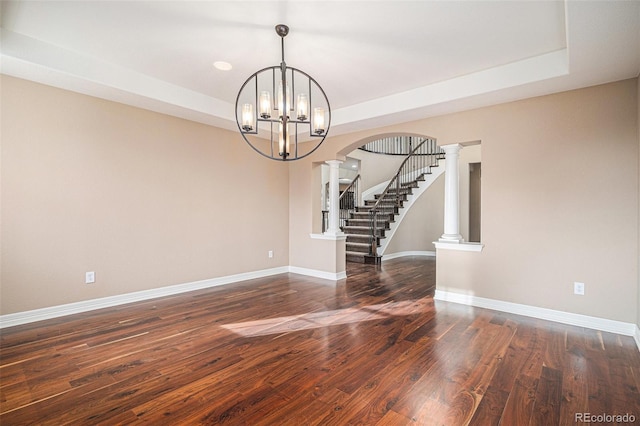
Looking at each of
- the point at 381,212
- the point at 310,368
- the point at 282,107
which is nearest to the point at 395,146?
the point at 381,212

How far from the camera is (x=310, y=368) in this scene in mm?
2336

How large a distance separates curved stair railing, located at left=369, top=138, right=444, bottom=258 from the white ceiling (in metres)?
3.79

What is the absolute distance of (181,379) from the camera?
2.18m

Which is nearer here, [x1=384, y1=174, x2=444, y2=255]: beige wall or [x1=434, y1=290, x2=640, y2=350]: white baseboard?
[x1=434, y1=290, x2=640, y2=350]: white baseboard

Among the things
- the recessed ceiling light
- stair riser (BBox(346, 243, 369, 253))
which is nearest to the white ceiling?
the recessed ceiling light

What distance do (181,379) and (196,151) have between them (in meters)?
3.41

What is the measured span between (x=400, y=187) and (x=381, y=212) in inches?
49.8

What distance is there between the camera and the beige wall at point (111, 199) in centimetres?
320

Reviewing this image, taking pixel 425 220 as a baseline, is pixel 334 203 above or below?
above

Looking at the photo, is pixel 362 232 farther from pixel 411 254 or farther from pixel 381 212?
pixel 411 254

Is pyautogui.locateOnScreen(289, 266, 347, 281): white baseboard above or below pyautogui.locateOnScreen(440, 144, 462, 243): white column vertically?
below

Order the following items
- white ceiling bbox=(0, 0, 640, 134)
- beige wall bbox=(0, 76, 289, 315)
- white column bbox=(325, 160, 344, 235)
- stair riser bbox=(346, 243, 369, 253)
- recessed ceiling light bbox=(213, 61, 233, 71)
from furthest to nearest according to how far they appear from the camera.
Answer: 1. stair riser bbox=(346, 243, 369, 253)
2. white column bbox=(325, 160, 344, 235)
3. recessed ceiling light bbox=(213, 61, 233, 71)
4. beige wall bbox=(0, 76, 289, 315)
5. white ceiling bbox=(0, 0, 640, 134)

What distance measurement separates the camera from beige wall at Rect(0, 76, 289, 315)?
3.20 m

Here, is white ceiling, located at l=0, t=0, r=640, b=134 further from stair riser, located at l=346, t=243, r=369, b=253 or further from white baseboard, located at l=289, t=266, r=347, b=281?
stair riser, located at l=346, t=243, r=369, b=253
